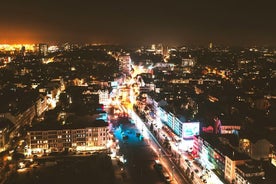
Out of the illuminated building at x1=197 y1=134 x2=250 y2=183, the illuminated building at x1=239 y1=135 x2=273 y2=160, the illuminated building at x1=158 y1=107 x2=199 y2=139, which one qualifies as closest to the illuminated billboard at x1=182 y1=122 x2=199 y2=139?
the illuminated building at x1=158 y1=107 x2=199 y2=139

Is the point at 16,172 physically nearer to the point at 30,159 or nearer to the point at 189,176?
the point at 30,159

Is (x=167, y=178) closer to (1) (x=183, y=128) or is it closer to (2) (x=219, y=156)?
(2) (x=219, y=156)

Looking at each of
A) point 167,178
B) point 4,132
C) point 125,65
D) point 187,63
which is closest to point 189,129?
point 167,178

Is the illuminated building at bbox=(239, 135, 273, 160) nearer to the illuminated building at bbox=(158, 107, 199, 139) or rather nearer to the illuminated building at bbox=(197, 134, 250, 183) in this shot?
the illuminated building at bbox=(197, 134, 250, 183)

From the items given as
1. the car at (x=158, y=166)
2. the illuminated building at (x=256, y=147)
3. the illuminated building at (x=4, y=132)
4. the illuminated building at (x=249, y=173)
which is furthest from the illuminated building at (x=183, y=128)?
the illuminated building at (x=4, y=132)

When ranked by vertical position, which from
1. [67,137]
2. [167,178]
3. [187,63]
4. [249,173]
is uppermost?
[187,63]

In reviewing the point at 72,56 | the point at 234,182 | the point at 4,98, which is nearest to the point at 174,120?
the point at 234,182
